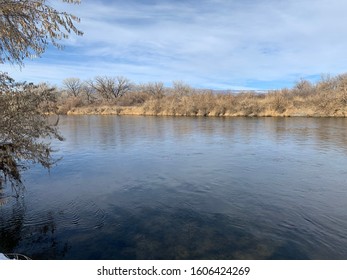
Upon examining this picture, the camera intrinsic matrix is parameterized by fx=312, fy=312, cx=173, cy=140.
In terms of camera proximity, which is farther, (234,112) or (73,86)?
(73,86)

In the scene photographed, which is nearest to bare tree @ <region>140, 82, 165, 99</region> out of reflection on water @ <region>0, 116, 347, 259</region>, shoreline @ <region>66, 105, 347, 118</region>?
shoreline @ <region>66, 105, 347, 118</region>

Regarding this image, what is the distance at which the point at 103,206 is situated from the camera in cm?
920

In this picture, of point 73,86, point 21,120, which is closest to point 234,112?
point 21,120

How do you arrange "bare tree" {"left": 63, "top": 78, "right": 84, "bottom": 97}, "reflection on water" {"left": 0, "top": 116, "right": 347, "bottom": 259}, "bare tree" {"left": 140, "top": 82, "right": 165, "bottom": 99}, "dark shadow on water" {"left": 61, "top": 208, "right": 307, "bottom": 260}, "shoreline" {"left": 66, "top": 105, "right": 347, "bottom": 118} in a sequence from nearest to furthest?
"dark shadow on water" {"left": 61, "top": 208, "right": 307, "bottom": 260}, "reflection on water" {"left": 0, "top": 116, "right": 347, "bottom": 259}, "shoreline" {"left": 66, "top": 105, "right": 347, "bottom": 118}, "bare tree" {"left": 140, "top": 82, "right": 165, "bottom": 99}, "bare tree" {"left": 63, "top": 78, "right": 84, "bottom": 97}

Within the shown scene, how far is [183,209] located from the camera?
8930 mm

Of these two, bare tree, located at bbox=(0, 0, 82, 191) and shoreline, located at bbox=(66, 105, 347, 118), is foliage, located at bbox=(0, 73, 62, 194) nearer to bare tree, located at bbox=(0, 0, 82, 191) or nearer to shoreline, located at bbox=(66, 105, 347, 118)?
bare tree, located at bbox=(0, 0, 82, 191)

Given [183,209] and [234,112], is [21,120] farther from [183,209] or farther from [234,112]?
[234,112]

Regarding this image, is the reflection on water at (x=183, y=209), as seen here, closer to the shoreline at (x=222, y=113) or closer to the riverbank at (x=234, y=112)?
the shoreline at (x=222, y=113)

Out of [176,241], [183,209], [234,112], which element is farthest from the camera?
[234,112]

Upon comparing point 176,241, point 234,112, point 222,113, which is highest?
point 234,112

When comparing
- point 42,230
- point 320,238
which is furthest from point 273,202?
point 42,230

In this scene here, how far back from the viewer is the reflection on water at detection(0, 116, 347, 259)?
6.79m

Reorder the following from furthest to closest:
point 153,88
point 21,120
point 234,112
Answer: point 153,88
point 234,112
point 21,120

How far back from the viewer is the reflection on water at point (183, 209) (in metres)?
6.79
